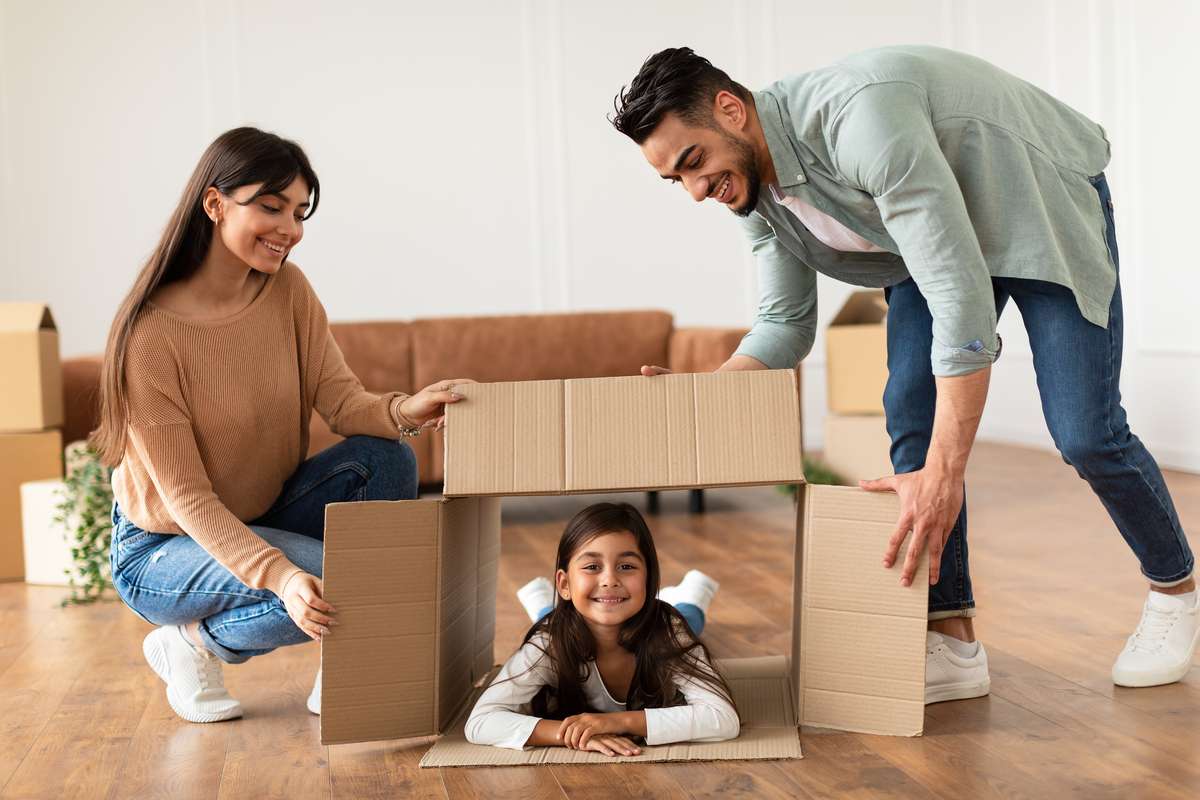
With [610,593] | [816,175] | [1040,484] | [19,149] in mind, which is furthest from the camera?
[19,149]

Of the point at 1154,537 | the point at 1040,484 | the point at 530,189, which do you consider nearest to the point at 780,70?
the point at 530,189

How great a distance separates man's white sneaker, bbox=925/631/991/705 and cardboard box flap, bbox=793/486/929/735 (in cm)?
18

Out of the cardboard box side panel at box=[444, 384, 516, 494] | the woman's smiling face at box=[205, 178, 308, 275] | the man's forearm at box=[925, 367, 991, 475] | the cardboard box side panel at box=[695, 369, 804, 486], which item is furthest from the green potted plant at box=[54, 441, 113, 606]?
the man's forearm at box=[925, 367, 991, 475]

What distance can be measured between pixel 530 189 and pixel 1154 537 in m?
4.65

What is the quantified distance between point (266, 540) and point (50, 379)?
6.30 feet

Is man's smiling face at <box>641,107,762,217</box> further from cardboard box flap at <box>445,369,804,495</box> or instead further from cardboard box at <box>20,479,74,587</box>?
cardboard box at <box>20,479,74,587</box>

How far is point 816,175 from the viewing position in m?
1.67

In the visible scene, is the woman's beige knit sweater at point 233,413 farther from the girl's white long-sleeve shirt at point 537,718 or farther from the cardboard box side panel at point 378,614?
the girl's white long-sleeve shirt at point 537,718

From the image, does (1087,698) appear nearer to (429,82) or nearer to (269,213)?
(269,213)

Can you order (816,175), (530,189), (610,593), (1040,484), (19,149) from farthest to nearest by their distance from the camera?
(530,189) < (19,149) < (1040,484) < (610,593) < (816,175)

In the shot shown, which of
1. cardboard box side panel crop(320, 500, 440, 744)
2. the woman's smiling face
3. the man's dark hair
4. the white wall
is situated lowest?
cardboard box side panel crop(320, 500, 440, 744)

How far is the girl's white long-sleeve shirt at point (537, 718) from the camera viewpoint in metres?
1.71

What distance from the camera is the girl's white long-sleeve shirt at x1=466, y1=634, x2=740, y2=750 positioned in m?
1.71

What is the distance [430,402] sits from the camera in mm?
1833
